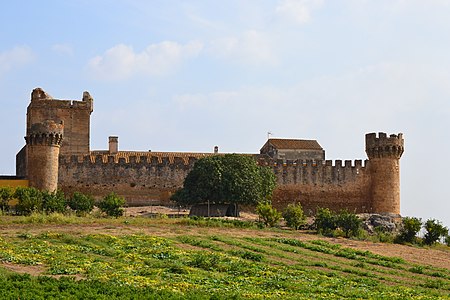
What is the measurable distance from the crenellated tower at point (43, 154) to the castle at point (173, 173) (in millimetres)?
1773

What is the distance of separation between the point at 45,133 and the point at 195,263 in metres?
22.3

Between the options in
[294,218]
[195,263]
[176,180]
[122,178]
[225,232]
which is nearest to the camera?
[195,263]

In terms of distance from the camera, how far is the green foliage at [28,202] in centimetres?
3244

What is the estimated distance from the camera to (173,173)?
44.0m

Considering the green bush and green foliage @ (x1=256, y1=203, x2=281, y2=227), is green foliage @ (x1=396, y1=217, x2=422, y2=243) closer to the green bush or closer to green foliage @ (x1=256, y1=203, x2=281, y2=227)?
the green bush

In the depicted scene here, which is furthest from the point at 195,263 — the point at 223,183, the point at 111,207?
the point at 223,183

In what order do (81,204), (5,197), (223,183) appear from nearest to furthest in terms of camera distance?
(81,204) → (5,197) → (223,183)

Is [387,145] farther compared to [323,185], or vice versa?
[323,185]

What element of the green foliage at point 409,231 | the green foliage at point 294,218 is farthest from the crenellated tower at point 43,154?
the green foliage at point 409,231

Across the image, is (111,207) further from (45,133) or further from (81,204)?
(45,133)

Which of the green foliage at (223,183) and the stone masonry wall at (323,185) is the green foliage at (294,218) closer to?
the green foliage at (223,183)

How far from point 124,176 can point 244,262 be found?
24013mm

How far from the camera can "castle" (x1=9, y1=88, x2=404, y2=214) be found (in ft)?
143

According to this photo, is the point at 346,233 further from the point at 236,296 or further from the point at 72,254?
the point at 236,296
